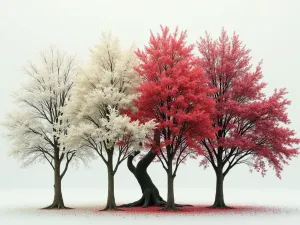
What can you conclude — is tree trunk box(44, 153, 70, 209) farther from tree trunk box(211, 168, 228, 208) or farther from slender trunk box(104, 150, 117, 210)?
tree trunk box(211, 168, 228, 208)

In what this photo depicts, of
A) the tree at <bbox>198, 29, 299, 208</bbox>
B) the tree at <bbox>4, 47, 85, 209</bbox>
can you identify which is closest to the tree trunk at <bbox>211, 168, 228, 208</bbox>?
the tree at <bbox>198, 29, 299, 208</bbox>

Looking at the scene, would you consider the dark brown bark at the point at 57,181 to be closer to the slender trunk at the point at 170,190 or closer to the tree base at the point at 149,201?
the tree base at the point at 149,201

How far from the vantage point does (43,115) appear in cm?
4575

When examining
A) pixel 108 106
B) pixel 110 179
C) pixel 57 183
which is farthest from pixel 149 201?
pixel 108 106

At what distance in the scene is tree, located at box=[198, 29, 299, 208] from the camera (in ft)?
148

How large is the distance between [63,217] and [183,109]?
12.8 metres

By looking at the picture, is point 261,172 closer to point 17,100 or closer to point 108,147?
point 108,147

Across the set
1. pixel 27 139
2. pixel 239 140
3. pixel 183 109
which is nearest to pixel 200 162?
pixel 239 140

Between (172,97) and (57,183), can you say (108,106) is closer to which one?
(172,97)

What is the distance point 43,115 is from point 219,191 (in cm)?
1748

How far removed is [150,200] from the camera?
46.2 m

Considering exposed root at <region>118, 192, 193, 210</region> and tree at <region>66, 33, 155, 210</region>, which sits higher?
tree at <region>66, 33, 155, 210</region>

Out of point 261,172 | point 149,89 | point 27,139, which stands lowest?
point 261,172

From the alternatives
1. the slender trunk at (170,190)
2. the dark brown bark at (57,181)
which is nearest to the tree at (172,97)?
the slender trunk at (170,190)
